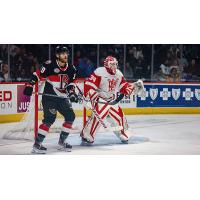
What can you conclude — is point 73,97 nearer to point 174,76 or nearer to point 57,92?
point 57,92

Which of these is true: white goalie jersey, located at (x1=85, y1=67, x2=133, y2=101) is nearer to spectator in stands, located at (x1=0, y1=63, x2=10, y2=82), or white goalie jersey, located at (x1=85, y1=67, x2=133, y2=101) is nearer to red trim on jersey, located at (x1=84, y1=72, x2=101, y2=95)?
red trim on jersey, located at (x1=84, y1=72, x2=101, y2=95)

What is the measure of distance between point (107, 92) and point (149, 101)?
1.37 ft

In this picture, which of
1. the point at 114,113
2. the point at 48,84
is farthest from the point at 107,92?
the point at 48,84

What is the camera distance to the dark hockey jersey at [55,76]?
15.5ft

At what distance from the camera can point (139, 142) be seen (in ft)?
15.9

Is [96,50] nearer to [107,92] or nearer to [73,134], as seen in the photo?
[107,92]

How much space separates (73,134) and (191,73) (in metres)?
1.11

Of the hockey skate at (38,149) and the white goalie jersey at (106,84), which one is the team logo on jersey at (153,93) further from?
the hockey skate at (38,149)

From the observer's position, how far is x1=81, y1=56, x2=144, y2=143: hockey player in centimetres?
485

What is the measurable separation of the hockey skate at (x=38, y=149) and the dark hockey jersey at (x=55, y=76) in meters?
0.44

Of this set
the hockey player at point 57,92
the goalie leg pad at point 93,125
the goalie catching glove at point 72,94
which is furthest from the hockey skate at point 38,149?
the goalie catching glove at point 72,94

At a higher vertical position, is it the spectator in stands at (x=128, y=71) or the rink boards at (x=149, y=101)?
the spectator in stands at (x=128, y=71)

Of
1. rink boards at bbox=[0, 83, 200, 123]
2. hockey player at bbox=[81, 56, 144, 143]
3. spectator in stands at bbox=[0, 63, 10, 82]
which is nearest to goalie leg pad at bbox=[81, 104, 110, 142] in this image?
hockey player at bbox=[81, 56, 144, 143]

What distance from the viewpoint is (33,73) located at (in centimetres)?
473
